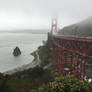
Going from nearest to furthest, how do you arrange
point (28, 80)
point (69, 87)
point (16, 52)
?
1. point (69, 87)
2. point (28, 80)
3. point (16, 52)

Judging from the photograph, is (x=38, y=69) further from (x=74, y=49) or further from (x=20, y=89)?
(x=74, y=49)

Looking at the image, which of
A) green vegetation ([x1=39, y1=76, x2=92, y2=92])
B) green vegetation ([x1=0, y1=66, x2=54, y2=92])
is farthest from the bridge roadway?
green vegetation ([x1=0, y1=66, x2=54, y2=92])

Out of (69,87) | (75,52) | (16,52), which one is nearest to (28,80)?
(75,52)

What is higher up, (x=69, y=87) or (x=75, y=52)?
(x=75, y=52)

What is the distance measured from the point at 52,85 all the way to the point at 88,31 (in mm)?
28175

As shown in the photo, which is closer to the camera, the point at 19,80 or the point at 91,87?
the point at 91,87

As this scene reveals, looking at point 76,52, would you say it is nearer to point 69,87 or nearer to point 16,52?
point 69,87

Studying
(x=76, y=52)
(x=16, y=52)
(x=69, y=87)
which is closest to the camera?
(x=69, y=87)

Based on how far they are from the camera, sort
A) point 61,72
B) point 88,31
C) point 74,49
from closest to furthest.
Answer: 1. point 74,49
2. point 61,72
3. point 88,31

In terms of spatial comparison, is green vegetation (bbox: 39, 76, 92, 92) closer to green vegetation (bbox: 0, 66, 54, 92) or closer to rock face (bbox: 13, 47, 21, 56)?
green vegetation (bbox: 0, 66, 54, 92)

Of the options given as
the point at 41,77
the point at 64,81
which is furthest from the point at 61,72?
the point at 64,81

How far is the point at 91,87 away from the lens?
689 centimetres

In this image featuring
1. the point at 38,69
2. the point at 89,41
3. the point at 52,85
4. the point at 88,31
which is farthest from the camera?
the point at 88,31

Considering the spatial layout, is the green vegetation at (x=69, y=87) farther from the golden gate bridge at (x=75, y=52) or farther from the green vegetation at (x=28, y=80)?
the green vegetation at (x=28, y=80)
